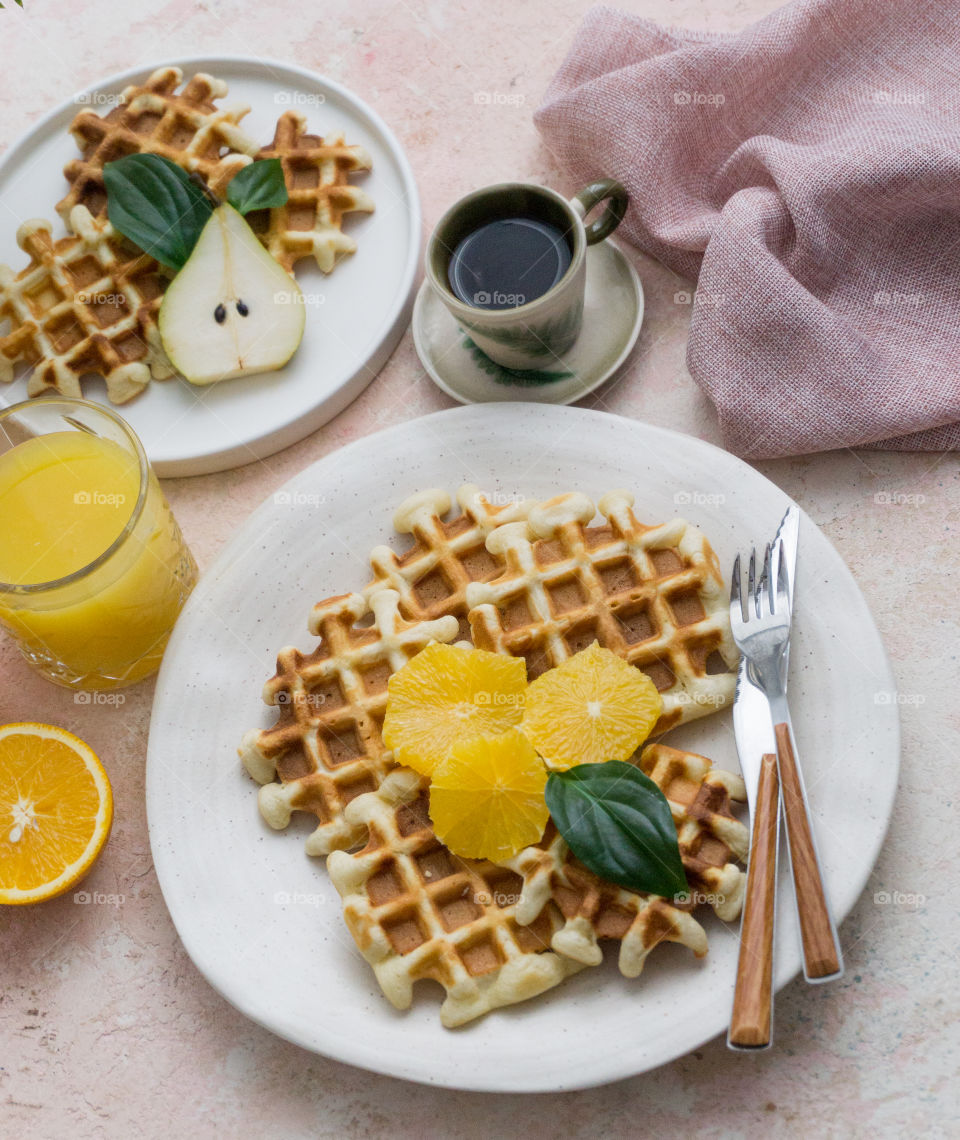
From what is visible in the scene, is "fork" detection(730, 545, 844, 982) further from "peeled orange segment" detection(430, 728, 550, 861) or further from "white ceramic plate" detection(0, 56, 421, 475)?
"white ceramic plate" detection(0, 56, 421, 475)

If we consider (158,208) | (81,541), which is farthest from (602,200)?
(81,541)

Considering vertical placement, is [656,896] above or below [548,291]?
below

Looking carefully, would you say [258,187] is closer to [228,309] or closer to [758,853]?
[228,309]

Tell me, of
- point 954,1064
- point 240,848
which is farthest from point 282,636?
point 954,1064

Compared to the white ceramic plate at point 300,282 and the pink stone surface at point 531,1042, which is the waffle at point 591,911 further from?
the white ceramic plate at point 300,282

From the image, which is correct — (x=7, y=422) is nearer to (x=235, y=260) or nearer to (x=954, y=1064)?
(x=235, y=260)

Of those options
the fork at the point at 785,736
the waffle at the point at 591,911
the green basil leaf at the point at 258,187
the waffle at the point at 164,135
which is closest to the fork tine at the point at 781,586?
the fork at the point at 785,736
